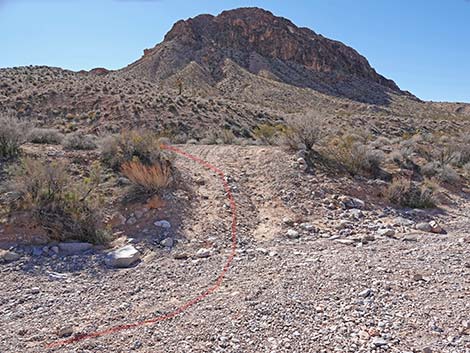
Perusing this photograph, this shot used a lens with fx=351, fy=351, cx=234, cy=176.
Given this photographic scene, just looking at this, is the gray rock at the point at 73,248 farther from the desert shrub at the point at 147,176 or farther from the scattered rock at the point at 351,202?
the scattered rock at the point at 351,202

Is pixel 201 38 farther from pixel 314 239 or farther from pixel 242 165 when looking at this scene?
pixel 314 239

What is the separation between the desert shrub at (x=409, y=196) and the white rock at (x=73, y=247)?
688cm

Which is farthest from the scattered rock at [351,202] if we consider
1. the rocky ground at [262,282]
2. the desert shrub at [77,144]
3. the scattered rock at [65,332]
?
the desert shrub at [77,144]

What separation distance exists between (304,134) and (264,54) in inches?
2451

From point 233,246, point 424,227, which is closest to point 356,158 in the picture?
point 424,227

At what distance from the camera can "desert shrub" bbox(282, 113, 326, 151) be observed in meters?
10.5

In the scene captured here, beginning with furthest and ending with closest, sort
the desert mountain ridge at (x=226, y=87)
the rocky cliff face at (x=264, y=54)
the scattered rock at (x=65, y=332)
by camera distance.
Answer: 1. the rocky cliff face at (x=264, y=54)
2. the desert mountain ridge at (x=226, y=87)
3. the scattered rock at (x=65, y=332)

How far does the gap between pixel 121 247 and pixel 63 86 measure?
26293mm

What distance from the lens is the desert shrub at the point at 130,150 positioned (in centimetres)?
864

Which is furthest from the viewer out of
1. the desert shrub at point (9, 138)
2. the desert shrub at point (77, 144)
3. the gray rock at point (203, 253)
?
the desert shrub at point (77, 144)

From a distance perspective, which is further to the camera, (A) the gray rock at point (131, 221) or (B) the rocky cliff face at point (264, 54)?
(B) the rocky cliff face at point (264, 54)

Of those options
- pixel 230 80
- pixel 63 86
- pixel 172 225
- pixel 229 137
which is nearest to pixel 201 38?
pixel 230 80

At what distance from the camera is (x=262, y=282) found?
4.72 metres

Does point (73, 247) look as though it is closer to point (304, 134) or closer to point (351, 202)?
point (351, 202)
